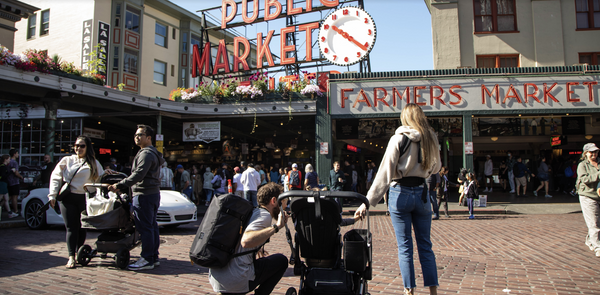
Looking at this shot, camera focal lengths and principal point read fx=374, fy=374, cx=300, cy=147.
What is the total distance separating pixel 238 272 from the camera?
2887mm

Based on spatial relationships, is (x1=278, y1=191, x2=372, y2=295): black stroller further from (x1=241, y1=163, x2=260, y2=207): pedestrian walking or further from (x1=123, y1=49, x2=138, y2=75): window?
(x1=123, y1=49, x2=138, y2=75): window

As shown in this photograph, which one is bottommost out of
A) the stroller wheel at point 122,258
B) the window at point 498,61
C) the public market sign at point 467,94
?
the stroller wheel at point 122,258

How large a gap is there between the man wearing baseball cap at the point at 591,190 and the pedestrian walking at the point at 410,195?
4.15m

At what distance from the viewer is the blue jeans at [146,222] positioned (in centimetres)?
514

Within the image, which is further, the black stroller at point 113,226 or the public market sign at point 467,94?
the public market sign at point 467,94

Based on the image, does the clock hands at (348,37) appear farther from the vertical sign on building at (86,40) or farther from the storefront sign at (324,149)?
the vertical sign on building at (86,40)

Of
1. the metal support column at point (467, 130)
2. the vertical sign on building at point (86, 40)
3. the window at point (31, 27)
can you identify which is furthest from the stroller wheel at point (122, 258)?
the window at point (31, 27)

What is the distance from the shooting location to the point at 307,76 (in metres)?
16.3

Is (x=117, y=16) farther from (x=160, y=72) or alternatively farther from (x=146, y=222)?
(x=146, y=222)

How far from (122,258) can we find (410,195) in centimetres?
402

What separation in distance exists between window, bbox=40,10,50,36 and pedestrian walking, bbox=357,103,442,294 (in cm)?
2995

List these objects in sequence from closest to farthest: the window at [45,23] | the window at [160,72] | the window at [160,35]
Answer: the window at [45,23], the window at [160,72], the window at [160,35]

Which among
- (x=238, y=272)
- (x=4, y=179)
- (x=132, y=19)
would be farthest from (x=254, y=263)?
(x=132, y=19)

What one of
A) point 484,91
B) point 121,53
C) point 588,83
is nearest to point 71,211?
point 484,91
